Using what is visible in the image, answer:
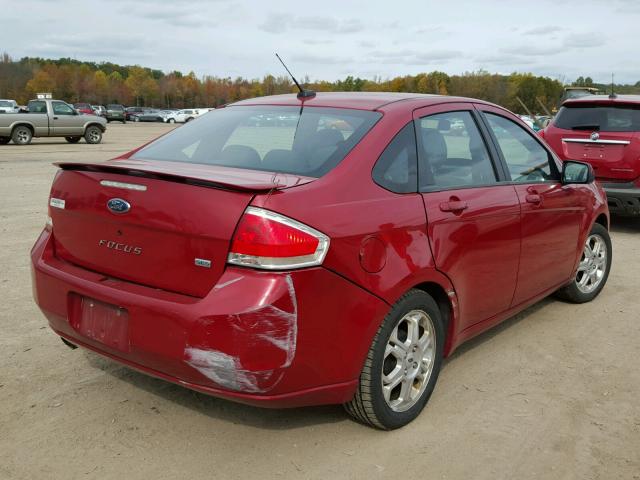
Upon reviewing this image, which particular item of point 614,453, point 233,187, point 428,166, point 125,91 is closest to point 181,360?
point 233,187

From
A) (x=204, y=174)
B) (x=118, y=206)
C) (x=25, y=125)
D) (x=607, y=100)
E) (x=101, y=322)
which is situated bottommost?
(x=101, y=322)

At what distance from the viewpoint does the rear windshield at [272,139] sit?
10.7 feet

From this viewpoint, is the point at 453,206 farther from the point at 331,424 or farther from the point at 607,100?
the point at 607,100

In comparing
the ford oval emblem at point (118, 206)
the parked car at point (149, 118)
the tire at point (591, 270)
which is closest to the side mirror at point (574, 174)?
the tire at point (591, 270)

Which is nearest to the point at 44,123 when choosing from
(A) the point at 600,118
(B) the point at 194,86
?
(A) the point at 600,118

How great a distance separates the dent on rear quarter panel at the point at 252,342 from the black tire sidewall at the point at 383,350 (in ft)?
1.70

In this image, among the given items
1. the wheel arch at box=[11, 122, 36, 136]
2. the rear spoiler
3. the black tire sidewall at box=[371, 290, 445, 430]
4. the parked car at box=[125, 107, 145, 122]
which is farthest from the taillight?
the parked car at box=[125, 107, 145, 122]

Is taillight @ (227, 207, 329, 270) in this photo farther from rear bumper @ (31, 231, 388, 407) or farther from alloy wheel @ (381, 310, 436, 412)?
alloy wheel @ (381, 310, 436, 412)

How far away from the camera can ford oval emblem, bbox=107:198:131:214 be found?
9.78 ft

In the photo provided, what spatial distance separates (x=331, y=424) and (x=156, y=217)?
1366 mm

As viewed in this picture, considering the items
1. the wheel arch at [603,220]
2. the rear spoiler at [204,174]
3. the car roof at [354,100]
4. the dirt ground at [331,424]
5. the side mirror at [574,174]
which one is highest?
the car roof at [354,100]

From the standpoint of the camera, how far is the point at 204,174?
302cm

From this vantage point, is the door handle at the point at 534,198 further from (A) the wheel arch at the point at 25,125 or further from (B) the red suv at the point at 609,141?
(A) the wheel arch at the point at 25,125

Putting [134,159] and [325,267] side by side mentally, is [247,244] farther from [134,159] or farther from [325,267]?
[134,159]
